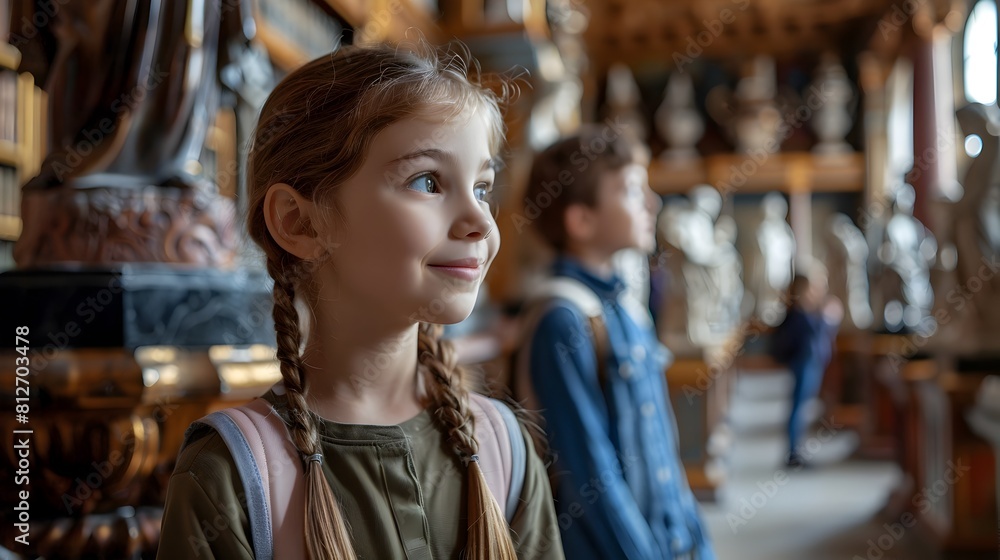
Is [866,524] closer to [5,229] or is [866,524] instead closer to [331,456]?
[331,456]

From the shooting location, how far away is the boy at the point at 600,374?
145 centimetres

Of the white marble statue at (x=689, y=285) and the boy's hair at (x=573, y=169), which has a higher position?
the boy's hair at (x=573, y=169)

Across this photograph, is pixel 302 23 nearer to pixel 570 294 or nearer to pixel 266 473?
pixel 570 294

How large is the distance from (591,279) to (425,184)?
99 centimetres

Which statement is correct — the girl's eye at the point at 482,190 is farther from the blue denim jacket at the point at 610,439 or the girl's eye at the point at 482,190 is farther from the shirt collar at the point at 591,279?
the shirt collar at the point at 591,279

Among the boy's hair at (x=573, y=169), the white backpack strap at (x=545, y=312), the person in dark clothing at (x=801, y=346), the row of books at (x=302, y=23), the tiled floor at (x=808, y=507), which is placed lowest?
the tiled floor at (x=808, y=507)

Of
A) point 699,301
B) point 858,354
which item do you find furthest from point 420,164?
point 858,354

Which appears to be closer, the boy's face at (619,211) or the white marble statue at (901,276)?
the boy's face at (619,211)

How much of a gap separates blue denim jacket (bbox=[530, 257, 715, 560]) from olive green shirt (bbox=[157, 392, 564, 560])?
0.49 metres

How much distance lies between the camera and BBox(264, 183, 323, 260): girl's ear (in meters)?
0.90

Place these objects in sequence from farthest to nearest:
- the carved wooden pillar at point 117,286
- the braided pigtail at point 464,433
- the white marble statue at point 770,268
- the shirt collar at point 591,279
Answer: the white marble statue at point 770,268 < the shirt collar at point 591,279 < the carved wooden pillar at point 117,286 < the braided pigtail at point 464,433

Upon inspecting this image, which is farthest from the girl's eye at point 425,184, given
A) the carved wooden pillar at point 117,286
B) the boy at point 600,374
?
the boy at point 600,374

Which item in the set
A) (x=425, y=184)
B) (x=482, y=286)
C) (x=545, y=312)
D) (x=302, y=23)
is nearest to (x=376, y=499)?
(x=425, y=184)

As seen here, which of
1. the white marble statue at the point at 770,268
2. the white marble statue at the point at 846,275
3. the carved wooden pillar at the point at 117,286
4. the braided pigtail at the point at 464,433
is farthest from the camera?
the white marble statue at the point at 770,268
